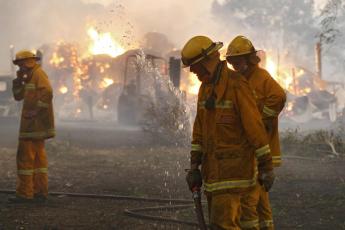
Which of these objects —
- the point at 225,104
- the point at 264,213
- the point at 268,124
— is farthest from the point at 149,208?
the point at 225,104

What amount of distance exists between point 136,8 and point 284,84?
24.4 metres

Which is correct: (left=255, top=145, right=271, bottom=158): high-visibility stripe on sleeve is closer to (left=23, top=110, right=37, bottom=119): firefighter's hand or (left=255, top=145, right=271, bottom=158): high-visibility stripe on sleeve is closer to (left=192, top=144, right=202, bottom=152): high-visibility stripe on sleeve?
(left=192, top=144, right=202, bottom=152): high-visibility stripe on sleeve

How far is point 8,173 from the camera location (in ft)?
32.8

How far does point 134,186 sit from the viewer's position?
879 cm

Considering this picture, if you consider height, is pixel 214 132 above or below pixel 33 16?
below

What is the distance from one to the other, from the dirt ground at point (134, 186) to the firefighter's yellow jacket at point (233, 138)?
2.37 metres

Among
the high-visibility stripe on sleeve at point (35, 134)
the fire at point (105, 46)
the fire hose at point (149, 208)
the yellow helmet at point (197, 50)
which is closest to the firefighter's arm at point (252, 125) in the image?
the yellow helmet at point (197, 50)

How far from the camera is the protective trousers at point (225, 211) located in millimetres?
3725

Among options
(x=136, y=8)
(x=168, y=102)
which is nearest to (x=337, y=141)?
(x=168, y=102)

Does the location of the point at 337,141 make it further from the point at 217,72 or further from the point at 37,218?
the point at 217,72

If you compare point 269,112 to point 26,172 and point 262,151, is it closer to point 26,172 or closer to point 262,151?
point 262,151

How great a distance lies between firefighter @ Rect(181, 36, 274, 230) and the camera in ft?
12.4

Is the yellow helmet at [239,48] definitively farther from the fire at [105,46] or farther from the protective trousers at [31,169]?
the fire at [105,46]

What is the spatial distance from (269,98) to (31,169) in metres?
3.80
